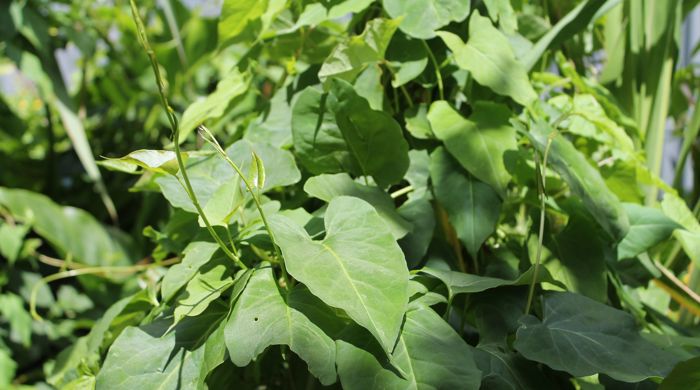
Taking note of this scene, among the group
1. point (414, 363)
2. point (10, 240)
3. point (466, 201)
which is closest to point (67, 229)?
point (10, 240)

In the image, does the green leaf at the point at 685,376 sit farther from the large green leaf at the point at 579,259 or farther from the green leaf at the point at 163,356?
the green leaf at the point at 163,356

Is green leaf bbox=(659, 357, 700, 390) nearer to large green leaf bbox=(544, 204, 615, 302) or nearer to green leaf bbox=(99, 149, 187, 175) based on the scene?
large green leaf bbox=(544, 204, 615, 302)

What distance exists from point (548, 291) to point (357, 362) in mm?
239

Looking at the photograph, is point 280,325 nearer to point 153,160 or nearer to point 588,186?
point 153,160

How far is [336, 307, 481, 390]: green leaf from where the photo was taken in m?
0.51

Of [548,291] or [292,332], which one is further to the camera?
[548,291]

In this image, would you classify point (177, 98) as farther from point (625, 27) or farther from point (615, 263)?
point (615, 263)

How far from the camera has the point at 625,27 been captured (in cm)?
112

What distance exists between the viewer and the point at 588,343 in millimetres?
585

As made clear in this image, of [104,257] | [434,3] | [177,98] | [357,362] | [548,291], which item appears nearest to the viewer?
[357,362]

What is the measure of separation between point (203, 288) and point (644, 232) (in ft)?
1.72

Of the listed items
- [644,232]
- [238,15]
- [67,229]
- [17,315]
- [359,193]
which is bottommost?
[17,315]

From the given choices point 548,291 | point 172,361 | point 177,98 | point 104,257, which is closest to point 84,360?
point 172,361

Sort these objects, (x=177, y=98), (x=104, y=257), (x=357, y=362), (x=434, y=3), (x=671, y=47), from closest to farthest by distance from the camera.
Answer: (x=357, y=362), (x=434, y=3), (x=671, y=47), (x=104, y=257), (x=177, y=98)
